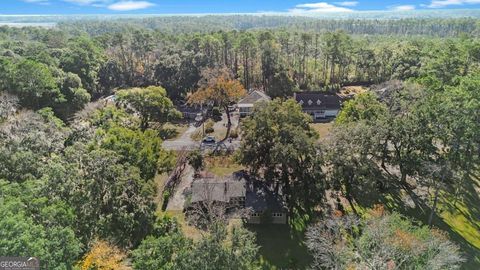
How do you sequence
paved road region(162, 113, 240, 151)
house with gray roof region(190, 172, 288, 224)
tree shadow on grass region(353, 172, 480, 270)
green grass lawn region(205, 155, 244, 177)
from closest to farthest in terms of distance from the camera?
tree shadow on grass region(353, 172, 480, 270) < house with gray roof region(190, 172, 288, 224) < green grass lawn region(205, 155, 244, 177) < paved road region(162, 113, 240, 151)

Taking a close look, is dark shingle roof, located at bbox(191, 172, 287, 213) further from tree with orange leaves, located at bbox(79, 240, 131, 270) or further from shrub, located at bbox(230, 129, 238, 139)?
shrub, located at bbox(230, 129, 238, 139)

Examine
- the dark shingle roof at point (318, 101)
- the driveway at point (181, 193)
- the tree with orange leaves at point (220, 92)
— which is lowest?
the driveway at point (181, 193)

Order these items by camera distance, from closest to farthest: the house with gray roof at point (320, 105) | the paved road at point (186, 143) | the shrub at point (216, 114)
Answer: the paved road at point (186, 143) → the shrub at point (216, 114) → the house with gray roof at point (320, 105)

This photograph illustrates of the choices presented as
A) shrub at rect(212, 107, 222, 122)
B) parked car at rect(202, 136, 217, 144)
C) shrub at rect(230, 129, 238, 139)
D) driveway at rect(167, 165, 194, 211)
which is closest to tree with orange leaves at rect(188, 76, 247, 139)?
shrub at rect(230, 129, 238, 139)

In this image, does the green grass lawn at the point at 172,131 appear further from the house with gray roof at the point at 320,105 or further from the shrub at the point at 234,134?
the house with gray roof at the point at 320,105

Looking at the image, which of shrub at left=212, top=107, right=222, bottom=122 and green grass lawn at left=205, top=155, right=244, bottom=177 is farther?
shrub at left=212, top=107, right=222, bottom=122

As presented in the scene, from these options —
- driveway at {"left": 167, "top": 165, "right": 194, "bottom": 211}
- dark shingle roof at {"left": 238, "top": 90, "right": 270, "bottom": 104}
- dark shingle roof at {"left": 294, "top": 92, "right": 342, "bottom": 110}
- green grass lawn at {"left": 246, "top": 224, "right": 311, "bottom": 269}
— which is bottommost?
green grass lawn at {"left": 246, "top": 224, "right": 311, "bottom": 269}

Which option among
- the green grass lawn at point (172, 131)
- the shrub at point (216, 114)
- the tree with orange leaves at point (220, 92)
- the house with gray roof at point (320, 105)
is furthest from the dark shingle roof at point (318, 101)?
the green grass lawn at point (172, 131)

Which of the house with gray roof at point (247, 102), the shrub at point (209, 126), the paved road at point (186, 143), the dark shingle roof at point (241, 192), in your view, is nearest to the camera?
the dark shingle roof at point (241, 192)
